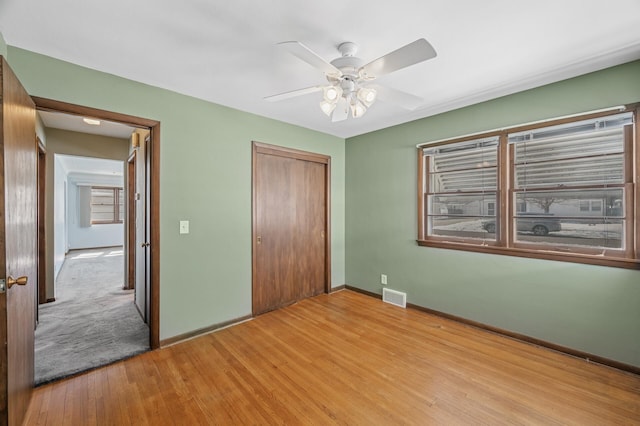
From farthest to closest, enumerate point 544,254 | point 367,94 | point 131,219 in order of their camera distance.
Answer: point 131,219
point 544,254
point 367,94

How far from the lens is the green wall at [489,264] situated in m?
2.19

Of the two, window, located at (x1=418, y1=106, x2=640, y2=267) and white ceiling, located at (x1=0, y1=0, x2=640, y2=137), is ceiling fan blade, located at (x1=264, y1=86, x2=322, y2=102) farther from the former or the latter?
window, located at (x1=418, y1=106, x2=640, y2=267)

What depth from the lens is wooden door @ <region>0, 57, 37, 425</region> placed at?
53.2 inches

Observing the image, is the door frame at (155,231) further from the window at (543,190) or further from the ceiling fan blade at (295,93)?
the window at (543,190)

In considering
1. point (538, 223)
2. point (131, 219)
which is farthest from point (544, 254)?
point (131, 219)

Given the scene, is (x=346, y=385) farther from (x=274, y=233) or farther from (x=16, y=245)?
(x=16, y=245)

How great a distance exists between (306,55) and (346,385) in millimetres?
2242

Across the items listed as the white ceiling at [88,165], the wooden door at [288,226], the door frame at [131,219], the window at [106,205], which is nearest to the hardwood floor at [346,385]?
the wooden door at [288,226]

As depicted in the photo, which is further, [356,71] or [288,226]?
[288,226]

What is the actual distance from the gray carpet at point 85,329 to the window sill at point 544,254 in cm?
332

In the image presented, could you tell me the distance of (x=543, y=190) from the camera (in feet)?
8.33

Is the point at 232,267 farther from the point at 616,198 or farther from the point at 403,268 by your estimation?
the point at 616,198

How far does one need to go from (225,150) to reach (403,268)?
265 centimetres

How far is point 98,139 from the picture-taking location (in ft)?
14.0
